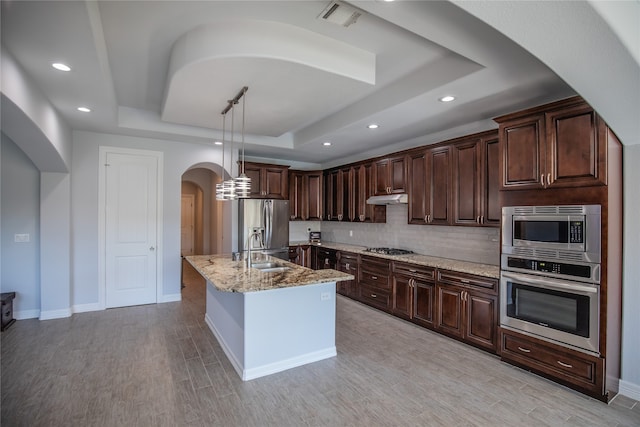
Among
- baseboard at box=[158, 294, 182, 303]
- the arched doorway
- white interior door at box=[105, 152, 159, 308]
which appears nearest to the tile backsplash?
baseboard at box=[158, 294, 182, 303]

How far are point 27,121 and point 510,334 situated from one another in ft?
16.2

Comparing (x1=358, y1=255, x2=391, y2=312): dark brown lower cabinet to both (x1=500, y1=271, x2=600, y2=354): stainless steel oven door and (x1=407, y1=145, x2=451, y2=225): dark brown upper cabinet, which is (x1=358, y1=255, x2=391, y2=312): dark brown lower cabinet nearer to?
(x1=407, y1=145, x2=451, y2=225): dark brown upper cabinet

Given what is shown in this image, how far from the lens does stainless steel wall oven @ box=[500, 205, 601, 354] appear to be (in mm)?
2607

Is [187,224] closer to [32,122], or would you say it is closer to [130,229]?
[130,229]

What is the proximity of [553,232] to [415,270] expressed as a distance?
1682mm

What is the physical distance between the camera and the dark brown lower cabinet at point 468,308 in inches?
132

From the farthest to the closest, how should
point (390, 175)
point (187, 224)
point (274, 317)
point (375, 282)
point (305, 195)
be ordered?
point (187, 224) < point (305, 195) < point (390, 175) < point (375, 282) < point (274, 317)

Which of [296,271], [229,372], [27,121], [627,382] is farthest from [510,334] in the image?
[27,121]

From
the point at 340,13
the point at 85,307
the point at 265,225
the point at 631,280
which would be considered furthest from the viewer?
the point at 265,225

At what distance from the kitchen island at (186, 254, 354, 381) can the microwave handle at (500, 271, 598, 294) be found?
5.12 feet

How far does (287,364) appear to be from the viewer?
3104 millimetres

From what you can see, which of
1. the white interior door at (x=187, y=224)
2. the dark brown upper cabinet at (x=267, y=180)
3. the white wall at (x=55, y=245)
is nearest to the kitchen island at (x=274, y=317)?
the white wall at (x=55, y=245)

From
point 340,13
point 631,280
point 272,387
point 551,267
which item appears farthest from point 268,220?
point 631,280

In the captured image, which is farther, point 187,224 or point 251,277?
point 187,224
